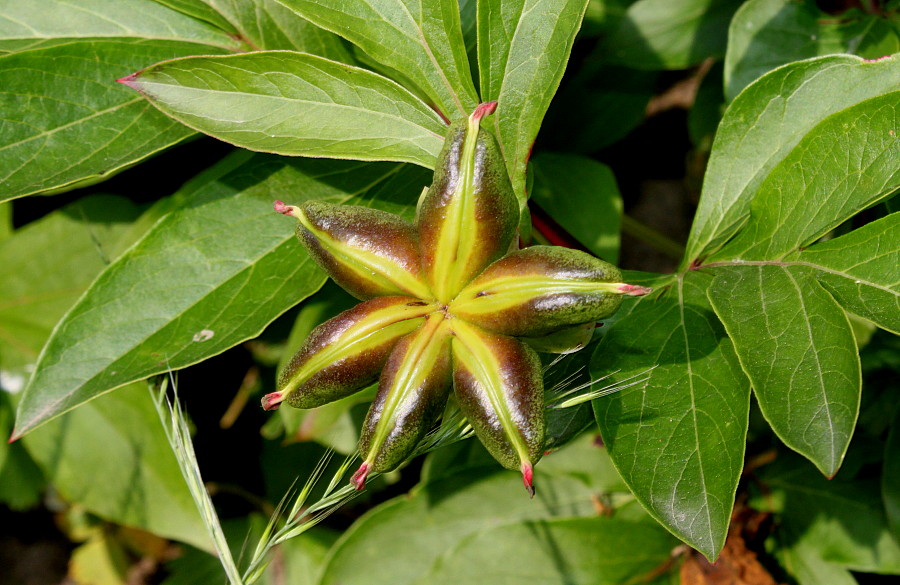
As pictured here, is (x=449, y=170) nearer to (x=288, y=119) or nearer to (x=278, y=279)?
(x=288, y=119)

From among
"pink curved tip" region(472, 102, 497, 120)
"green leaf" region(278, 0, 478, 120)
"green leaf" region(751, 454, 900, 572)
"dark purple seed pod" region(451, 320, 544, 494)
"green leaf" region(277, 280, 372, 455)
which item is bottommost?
"green leaf" region(751, 454, 900, 572)

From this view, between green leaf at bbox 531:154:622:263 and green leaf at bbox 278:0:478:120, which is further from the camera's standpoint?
green leaf at bbox 531:154:622:263

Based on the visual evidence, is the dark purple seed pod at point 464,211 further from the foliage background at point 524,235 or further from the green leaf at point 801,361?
the green leaf at point 801,361

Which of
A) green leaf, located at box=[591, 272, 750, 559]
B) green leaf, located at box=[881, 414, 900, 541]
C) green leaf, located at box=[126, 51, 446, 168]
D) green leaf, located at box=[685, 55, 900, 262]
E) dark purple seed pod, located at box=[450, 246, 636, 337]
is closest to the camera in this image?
dark purple seed pod, located at box=[450, 246, 636, 337]

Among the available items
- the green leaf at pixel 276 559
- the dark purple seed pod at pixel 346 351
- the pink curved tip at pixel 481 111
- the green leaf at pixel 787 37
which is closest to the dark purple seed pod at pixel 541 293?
the dark purple seed pod at pixel 346 351

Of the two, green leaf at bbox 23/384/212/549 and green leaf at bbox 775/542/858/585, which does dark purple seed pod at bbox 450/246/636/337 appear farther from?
green leaf at bbox 775/542/858/585

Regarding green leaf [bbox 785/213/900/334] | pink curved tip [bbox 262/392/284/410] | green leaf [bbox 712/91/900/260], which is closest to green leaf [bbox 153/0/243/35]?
pink curved tip [bbox 262/392/284/410]

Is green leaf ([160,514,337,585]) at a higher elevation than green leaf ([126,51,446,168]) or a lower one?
lower
